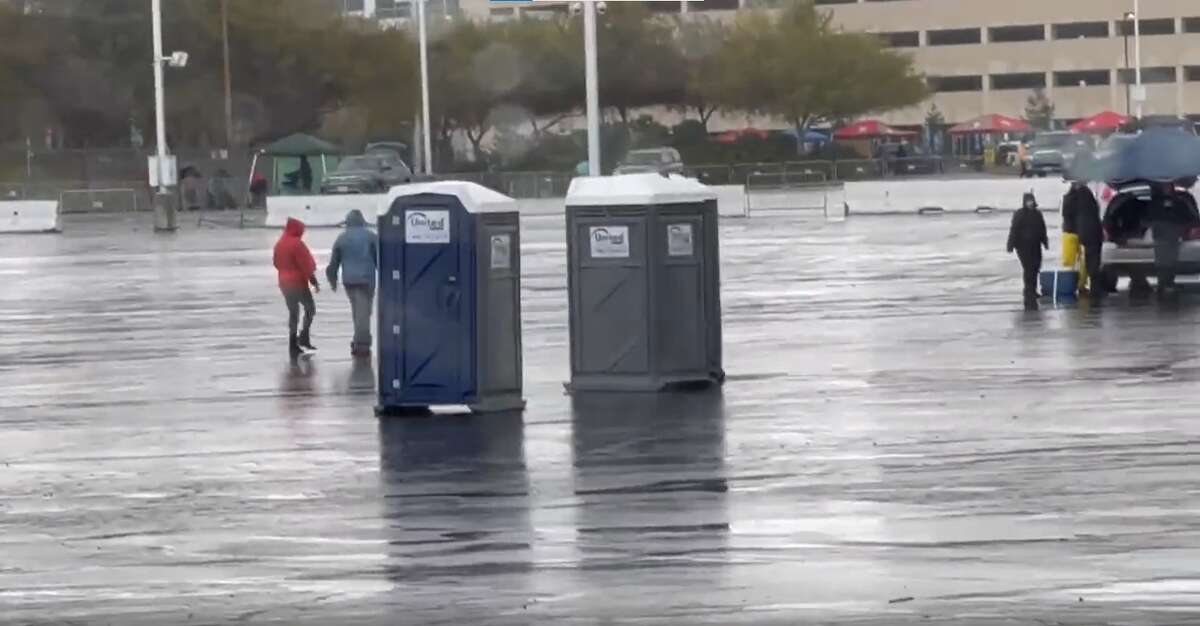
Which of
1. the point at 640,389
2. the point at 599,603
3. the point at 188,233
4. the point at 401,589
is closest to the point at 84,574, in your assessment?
the point at 401,589

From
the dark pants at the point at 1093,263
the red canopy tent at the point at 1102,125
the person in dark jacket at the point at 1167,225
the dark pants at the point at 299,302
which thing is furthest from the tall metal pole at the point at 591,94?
the red canopy tent at the point at 1102,125

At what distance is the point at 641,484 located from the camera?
13.7m

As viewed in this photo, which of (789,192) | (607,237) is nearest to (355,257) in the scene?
(607,237)

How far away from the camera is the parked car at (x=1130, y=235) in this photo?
2827 centimetres

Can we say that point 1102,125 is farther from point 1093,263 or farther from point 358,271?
point 358,271

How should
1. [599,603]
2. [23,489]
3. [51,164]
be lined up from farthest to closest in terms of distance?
[51,164] < [23,489] < [599,603]

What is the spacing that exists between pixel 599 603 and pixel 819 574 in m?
1.14

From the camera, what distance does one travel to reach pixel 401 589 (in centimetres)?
1044

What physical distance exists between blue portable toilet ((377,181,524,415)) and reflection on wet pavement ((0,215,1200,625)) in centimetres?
37

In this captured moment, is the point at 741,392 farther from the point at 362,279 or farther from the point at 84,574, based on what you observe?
the point at 84,574

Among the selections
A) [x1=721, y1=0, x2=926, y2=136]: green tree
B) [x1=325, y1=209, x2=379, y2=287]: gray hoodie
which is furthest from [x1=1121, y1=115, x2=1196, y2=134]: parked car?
[x1=325, y1=209, x2=379, y2=287]: gray hoodie

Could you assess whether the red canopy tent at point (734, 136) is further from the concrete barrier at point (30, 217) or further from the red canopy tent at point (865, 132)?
the concrete barrier at point (30, 217)

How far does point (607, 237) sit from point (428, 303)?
1.75 meters

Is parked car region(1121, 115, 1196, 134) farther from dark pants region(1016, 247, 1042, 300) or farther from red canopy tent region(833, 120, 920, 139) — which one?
dark pants region(1016, 247, 1042, 300)
